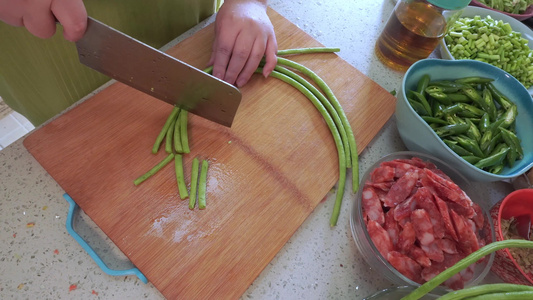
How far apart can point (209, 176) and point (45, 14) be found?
0.57 m

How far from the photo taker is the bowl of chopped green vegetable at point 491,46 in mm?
1305

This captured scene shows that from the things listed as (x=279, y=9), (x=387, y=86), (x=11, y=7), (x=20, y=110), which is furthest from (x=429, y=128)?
(x=20, y=110)

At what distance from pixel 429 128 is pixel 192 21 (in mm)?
969

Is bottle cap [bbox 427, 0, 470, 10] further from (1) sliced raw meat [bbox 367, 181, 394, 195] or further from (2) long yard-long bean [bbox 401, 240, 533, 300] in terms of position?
(2) long yard-long bean [bbox 401, 240, 533, 300]

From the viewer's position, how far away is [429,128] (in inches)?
39.6

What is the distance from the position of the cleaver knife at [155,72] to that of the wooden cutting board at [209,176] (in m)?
0.10

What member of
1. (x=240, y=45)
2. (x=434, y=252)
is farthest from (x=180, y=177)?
(x=434, y=252)

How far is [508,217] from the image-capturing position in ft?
3.17

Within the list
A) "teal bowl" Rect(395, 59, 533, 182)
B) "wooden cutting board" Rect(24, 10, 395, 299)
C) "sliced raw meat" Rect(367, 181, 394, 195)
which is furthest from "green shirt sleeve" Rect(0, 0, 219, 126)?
"sliced raw meat" Rect(367, 181, 394, 195)

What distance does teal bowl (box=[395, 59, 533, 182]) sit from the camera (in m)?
0.99

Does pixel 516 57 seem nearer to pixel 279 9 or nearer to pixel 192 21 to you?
pixel 279 9

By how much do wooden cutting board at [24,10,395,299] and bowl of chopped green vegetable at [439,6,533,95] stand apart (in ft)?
1.39

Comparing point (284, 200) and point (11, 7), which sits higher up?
point (11, 7)

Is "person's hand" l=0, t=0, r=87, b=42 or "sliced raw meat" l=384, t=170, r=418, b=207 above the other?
"person's hand" l=0, t=0, r=87, b=42
